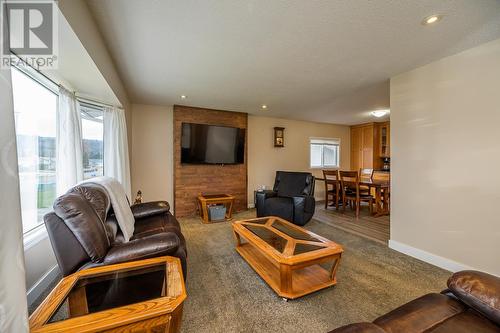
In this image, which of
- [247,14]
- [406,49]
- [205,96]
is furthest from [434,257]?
[205,96]

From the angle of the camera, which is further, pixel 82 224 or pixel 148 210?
pixel 148 210

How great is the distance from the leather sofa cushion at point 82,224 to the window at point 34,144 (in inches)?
32.4

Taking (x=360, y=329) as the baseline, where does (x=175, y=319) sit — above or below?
below

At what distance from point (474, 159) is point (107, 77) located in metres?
3.75

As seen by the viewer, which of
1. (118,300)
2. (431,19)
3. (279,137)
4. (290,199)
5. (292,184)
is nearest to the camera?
(118,300)

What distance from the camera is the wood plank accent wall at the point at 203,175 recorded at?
4199mm

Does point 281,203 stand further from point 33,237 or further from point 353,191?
point 33,237

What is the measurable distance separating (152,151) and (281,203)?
2707mm

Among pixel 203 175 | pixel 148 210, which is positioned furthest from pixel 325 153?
pixel 148 210

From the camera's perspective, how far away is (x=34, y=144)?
191 cm

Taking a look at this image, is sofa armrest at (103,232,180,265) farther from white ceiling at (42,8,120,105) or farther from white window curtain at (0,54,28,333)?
white ceiling at (42,8,120,105)

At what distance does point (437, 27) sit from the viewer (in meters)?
1.71

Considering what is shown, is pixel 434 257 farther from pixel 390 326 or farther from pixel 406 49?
pixel 406 49

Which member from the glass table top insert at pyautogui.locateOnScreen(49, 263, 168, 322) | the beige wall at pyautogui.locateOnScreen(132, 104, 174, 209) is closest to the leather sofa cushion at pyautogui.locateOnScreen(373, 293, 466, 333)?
the glass table top insert at pyautogui.locateOnScreen(49, 263, 168, 322)
